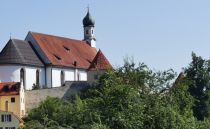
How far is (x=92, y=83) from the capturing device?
7131 centimetres

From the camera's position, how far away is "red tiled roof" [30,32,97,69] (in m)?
81.1

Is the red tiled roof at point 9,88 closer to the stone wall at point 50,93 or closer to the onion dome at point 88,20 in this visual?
the stone wall at point 50,93

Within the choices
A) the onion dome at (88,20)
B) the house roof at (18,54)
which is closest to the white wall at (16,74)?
the house roof at (18,54)

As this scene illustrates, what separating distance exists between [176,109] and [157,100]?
0.97 meters

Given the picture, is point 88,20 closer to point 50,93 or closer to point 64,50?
point 64,50

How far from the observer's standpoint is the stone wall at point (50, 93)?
68.3m

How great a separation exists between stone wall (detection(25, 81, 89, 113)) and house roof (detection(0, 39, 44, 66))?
7216 mm

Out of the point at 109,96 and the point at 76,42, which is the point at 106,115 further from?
the point at 76,42

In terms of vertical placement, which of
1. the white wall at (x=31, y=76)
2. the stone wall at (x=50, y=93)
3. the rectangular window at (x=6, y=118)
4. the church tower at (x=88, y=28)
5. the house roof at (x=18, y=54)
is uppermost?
the church tower at (x=88, y=28)

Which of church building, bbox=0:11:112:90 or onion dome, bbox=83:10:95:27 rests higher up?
onion dome, bbox=83:10:95:27

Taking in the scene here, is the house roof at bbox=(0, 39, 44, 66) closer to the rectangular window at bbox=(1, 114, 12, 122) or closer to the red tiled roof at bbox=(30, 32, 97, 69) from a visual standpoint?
the red tiled roof at bbox=(30, 32, 97, 69)

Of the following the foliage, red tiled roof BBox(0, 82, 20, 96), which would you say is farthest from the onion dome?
the foliage

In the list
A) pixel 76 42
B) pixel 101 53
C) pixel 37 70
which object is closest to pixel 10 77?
pixel 37 70

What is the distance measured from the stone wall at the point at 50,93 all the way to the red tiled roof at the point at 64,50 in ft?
32.8
